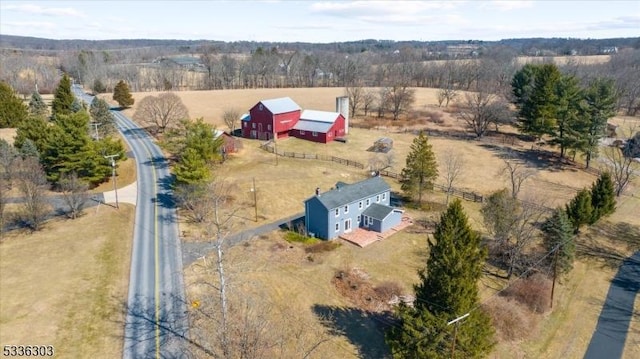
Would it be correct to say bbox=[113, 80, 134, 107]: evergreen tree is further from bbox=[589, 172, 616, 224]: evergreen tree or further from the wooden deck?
bbox=[589, 172, 616, 224]: evergreen tree

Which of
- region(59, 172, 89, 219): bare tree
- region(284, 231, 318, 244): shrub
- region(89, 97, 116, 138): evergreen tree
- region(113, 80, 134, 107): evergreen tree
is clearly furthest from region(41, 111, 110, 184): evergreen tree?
region(113, 80, 134, 107): evergreen tree

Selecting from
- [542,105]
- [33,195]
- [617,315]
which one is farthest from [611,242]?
[33,195]

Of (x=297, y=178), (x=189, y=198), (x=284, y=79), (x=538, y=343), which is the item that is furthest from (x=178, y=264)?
(x=284, y=79)

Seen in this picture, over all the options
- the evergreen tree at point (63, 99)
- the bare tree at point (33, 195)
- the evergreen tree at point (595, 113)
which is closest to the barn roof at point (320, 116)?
the evergreen tree at point (595, 113)

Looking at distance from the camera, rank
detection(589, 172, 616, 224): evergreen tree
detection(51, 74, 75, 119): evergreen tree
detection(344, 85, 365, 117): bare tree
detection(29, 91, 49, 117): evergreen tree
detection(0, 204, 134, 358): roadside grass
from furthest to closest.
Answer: detection(344, 85, 365, 117): bare tree
detection(29, 91, 49, 117): evergreen tree
detection(51, 74, 75, 119): evergreen tree
detection(589, 172, 616, 224): evergreen tree
detection(0, 204, 134, 358): roadside grass

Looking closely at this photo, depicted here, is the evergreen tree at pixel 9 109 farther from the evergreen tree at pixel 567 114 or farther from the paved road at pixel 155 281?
the evergreen tree at pixel 567 114

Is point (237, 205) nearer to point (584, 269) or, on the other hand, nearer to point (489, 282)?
point (489, 282)
